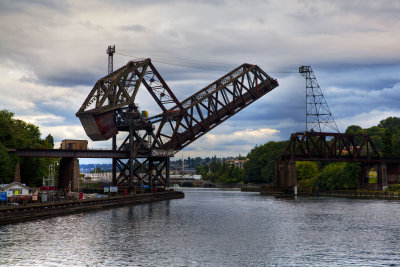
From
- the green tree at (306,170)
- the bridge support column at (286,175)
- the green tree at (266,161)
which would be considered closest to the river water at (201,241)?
the bridge support column at (286,175)

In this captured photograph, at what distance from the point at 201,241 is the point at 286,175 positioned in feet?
241

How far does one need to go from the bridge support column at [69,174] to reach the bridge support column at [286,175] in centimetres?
4600

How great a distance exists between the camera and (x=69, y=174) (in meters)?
79.8

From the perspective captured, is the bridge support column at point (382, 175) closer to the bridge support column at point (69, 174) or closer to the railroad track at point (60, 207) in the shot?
the railroad track at point (60, 207)

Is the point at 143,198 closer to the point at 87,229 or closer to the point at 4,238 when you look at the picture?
the point at 87,229

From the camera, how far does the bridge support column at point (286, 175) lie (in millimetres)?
110375

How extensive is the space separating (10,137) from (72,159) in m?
10.3

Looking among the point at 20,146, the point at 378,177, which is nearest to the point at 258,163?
the point at 378,177

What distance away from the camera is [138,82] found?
271 ft

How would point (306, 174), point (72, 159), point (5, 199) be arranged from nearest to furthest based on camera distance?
point (5, 199), point (72, 159), point (306, 174)

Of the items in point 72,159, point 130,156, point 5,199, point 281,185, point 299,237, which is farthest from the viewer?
point 281,185

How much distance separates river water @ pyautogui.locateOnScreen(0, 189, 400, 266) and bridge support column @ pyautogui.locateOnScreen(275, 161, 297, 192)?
171ft

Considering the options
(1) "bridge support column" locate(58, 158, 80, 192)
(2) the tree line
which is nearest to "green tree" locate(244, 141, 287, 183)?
(2) the tree line

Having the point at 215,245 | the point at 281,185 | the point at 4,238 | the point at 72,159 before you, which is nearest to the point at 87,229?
the point at 4,238
